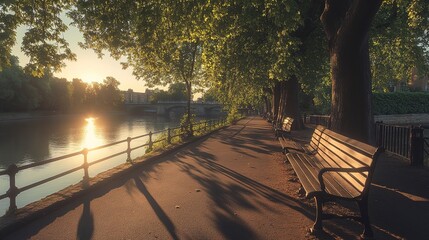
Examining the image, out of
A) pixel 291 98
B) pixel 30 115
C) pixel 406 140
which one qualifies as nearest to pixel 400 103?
pixel 291 98

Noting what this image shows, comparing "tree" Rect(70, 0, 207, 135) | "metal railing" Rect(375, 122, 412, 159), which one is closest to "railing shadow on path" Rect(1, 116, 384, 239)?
"tree" Rect(70, 0, 207, 135)

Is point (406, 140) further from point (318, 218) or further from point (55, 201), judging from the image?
point (55, 201)

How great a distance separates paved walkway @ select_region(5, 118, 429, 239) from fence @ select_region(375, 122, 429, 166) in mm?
590

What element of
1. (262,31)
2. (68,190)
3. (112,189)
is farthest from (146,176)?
(262,31)

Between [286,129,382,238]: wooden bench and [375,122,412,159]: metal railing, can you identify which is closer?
[286,129,382,238]: wooden bench

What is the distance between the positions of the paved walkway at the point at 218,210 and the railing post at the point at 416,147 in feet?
1.60

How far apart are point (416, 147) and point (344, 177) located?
539 cm

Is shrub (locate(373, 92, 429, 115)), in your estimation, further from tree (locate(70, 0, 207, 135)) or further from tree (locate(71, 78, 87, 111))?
tree (locate(71, 78, 87, 111))

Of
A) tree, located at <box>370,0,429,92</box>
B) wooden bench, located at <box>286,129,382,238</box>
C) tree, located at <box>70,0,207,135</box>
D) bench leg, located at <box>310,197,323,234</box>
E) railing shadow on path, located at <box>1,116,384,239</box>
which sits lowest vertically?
railing shadow on path, located at <box>1,116,384,239</box>

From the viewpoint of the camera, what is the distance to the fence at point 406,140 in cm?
994

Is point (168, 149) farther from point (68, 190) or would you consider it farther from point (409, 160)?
point (409, 160)

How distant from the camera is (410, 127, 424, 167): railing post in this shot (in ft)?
32.5

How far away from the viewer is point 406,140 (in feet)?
38.5

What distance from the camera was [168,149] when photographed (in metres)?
14.5
